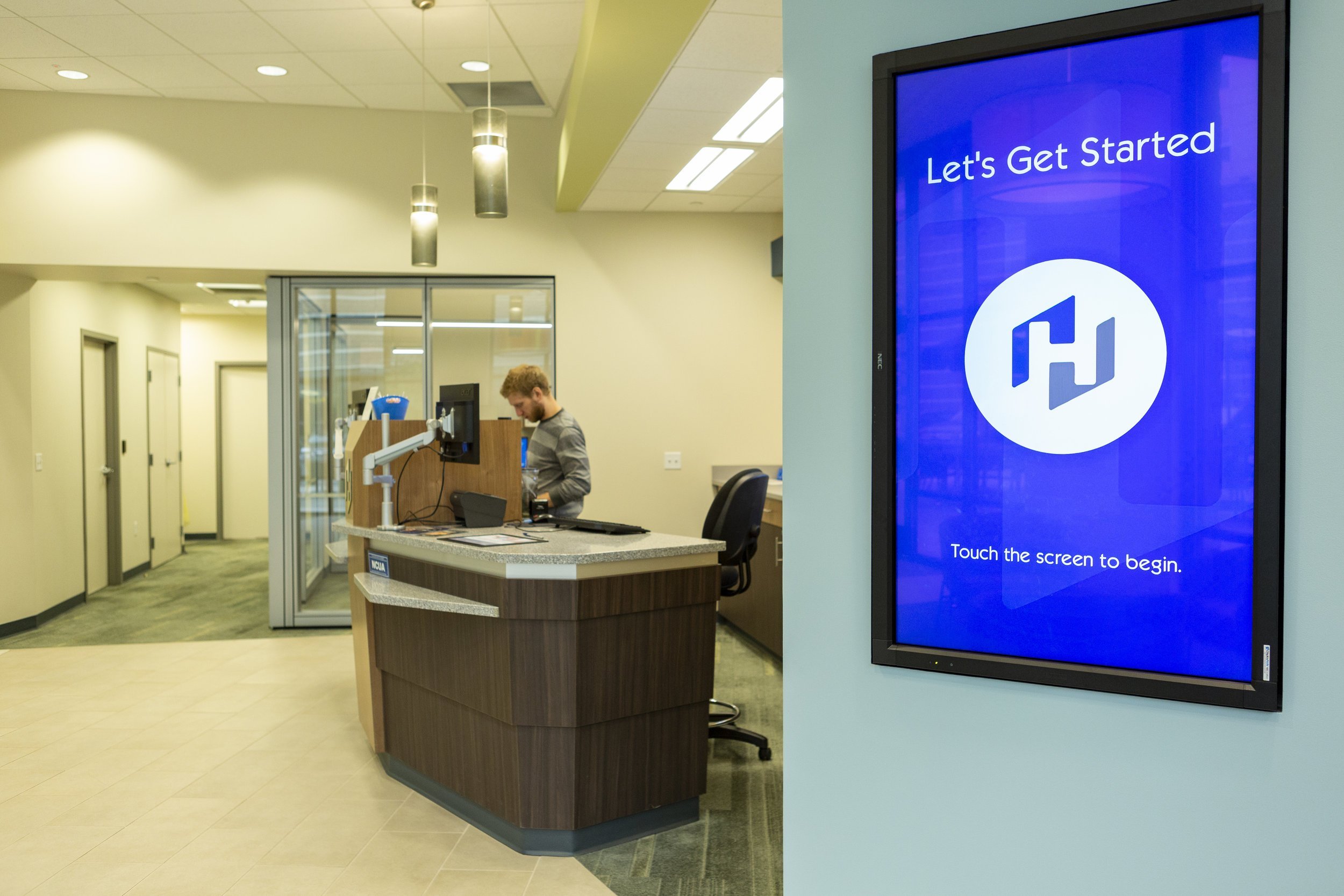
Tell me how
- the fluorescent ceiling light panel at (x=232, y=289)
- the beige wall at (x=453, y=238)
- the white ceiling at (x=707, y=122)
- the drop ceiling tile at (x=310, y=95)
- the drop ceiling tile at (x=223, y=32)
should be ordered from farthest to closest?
the fluorescent ceiling light panel at (x=232, y=289) < the beige wall at (x=453, y=238) < the drop ceiling tile at (x=310, y=95) < the drop ceiling tile at (x=223, y=32) < the white ceiling at (x=707, y=122)

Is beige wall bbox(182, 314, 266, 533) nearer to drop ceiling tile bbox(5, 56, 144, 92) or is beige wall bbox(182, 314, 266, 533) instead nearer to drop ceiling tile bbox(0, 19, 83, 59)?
drop ceiling tile bbox(5, 56, 144, 92)

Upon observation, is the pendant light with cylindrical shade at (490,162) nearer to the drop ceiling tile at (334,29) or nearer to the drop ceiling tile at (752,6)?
the drop ceiling tile at (752,6)

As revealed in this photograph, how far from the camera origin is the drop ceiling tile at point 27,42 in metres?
4.77

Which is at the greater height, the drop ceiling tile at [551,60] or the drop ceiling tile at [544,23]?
the drop ceiling tile at [551,60]

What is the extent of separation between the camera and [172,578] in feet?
27.2

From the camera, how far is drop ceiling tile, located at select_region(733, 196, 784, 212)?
5977 millimetres

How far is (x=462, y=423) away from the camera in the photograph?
3.58 m

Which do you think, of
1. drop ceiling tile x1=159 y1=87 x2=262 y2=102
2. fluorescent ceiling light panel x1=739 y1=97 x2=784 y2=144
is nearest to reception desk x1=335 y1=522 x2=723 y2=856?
fluorescent ceiling light panel x1=739 y1=97 x2=784 y2=144

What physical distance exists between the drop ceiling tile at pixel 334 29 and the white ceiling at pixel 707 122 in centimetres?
140

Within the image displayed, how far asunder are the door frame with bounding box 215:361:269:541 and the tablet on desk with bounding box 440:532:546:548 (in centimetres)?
897

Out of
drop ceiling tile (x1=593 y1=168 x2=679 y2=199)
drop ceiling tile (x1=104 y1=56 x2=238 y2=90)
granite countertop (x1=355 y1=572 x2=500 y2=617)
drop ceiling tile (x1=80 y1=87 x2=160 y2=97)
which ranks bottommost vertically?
granite countertop (x1=355 y1=572 x2=500 y2=617)

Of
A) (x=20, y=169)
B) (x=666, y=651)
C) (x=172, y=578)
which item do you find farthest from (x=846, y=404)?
(x=172, y=578)

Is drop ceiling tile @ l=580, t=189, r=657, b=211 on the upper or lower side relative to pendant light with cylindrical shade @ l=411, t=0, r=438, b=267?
upper

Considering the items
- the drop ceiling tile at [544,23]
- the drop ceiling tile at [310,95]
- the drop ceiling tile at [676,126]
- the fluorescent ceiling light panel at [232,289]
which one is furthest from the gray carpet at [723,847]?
the fluorescent ceiling light panel at [232,289]
